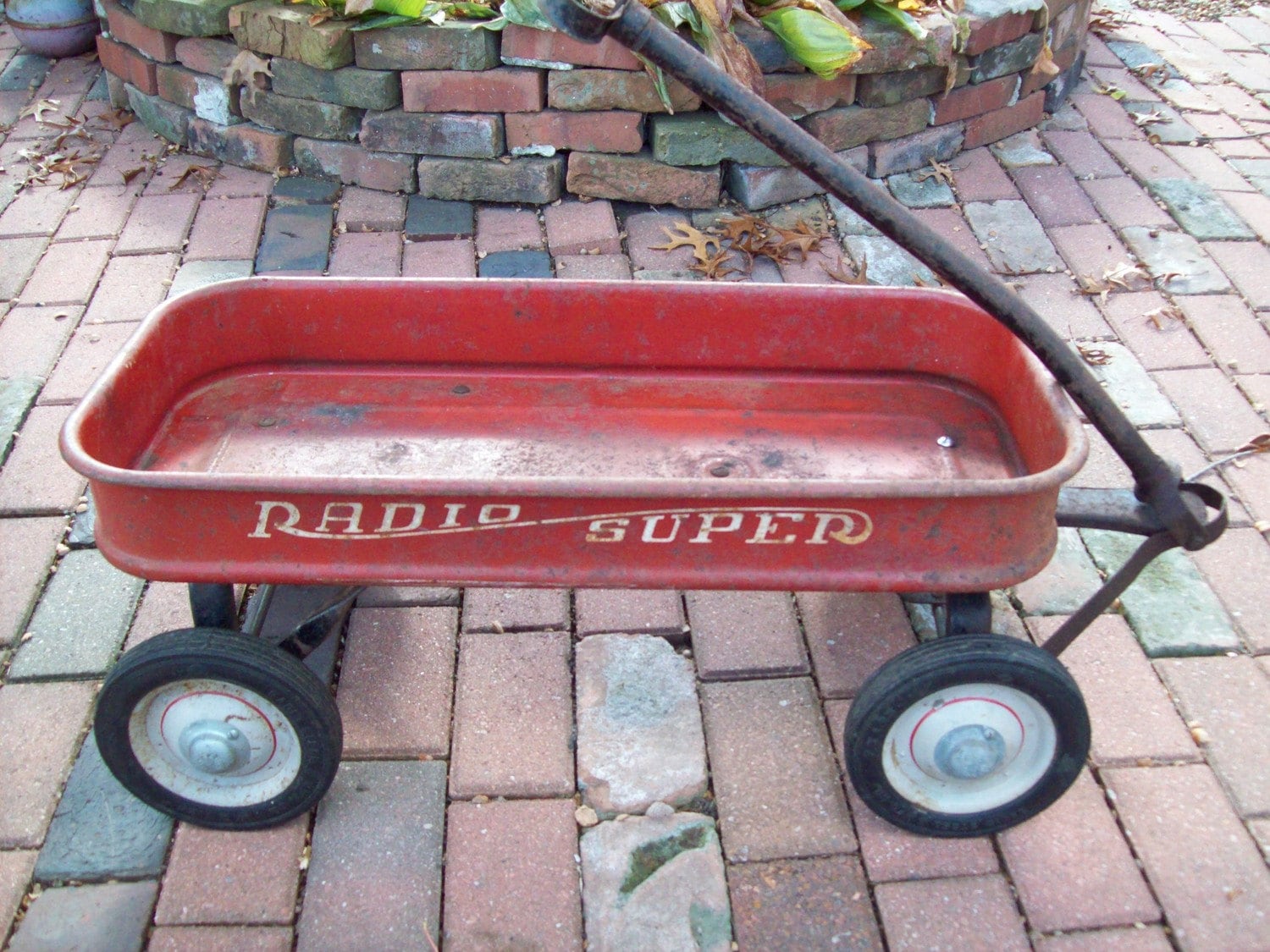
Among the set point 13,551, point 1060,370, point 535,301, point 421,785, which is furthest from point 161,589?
point 1060,370

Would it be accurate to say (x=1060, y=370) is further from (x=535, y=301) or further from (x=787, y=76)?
(x=787, y=76)

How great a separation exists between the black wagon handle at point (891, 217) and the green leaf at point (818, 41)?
214 cm

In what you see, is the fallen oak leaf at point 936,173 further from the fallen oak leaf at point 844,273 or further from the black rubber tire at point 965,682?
the black rubber tire at point 965,682

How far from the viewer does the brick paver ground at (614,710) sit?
6.42 ft

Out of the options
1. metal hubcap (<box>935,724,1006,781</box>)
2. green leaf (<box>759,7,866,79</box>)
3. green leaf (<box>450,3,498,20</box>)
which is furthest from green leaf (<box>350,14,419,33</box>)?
metal hubcap (<box>935,724,1006,781</box>)

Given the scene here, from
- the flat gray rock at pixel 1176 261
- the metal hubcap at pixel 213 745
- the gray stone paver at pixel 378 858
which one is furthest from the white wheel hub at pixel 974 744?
the flat gray rock at pixel 1176 261

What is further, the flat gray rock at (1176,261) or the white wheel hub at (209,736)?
the flat gray rock at (1176,261)

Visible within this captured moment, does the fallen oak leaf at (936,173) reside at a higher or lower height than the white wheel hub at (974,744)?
lower

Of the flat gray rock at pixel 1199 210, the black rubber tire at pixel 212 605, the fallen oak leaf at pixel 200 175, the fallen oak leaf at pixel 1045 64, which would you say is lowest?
the fallen oak leaf at pixel 200 175

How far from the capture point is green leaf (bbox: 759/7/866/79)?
3.57 meters

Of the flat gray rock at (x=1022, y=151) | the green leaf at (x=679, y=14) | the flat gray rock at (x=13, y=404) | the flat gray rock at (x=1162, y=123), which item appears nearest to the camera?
the flat gray rock at (x=13, y=404)

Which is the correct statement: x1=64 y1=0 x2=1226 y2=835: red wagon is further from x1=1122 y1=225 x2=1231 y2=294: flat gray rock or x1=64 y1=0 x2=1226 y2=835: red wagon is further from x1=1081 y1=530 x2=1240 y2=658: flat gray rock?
x1=1122 y1=225 x2=1231 y2=294: flat gray rock

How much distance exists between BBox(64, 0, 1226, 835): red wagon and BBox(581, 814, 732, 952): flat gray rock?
35 cm

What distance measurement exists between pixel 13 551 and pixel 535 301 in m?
1.49
